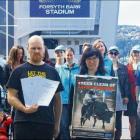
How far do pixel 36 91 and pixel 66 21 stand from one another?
58246 mm

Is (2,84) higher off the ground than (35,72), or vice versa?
(35,72)

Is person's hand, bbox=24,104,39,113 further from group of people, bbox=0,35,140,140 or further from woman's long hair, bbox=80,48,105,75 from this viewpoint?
woman's long hair, bbox=80,48,105,75

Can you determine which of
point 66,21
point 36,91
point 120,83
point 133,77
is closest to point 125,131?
point 133,77

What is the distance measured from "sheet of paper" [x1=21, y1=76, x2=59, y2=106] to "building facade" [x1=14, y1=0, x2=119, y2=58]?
57.2 metres

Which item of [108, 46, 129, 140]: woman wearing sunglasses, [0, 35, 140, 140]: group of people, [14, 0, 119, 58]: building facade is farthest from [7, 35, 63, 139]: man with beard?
[14, 0, 119, 58]: building facade

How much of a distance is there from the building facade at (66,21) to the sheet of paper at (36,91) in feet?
188

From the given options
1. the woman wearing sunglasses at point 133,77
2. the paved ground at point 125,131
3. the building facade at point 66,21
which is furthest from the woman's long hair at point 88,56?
the building facade at point 66,21

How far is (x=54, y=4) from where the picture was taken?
62.8 m

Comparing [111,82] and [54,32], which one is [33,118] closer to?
[111,82]

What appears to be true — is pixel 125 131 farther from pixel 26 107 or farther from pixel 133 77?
pixel 26 107

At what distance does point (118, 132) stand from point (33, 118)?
2.58 m

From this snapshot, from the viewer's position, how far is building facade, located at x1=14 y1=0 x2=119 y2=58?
62.2m

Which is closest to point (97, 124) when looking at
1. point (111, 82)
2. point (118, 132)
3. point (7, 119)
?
point (111, 82)

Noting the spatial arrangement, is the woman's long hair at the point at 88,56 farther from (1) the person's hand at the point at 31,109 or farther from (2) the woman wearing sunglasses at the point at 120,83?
(2) the woman wearing sunglasses at the point at 120,83
